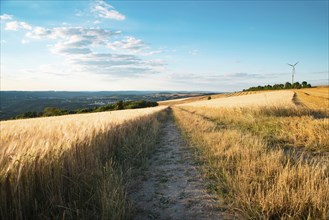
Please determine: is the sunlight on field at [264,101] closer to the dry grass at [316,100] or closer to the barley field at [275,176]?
the dry grass at [316,100]

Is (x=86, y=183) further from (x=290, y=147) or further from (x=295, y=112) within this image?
(x=295, y=112)

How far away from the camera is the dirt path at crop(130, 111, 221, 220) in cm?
458

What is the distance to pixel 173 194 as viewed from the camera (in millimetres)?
5547

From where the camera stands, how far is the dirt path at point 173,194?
458 cm

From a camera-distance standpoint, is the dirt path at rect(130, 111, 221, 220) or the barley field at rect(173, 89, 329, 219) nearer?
the barley field at rect(173, 89, 329, 219)

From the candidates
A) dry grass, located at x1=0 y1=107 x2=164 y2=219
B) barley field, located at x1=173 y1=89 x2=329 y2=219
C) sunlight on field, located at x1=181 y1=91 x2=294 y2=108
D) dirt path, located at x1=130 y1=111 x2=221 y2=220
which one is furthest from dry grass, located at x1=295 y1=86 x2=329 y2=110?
dry grass, located at x1=0 y1=107 x2=164 y2=219

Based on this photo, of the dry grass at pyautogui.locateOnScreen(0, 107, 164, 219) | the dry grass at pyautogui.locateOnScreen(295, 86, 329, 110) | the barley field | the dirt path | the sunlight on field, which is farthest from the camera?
the dry grass at pyautogui.locateOnScreen(295, 86, 329, 110)

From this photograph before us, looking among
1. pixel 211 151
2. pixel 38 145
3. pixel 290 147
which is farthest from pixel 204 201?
pixel 290 147

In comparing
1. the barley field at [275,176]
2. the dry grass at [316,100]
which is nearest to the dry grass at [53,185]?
the barley field at [275,176]

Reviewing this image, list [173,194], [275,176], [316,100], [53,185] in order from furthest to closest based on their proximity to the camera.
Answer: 1. [316,100]
2. [173,194]
3. [275,176]
4. [53,185]

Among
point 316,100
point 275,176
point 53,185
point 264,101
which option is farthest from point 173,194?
point 316,100

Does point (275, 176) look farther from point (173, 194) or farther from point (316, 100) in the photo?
point (316, 100)

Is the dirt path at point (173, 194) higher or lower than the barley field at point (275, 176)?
lower

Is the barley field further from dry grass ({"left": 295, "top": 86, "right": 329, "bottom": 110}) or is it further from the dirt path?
dry grass ({"left": 295, "top": 86, "right": 329, "bottom": 110})
